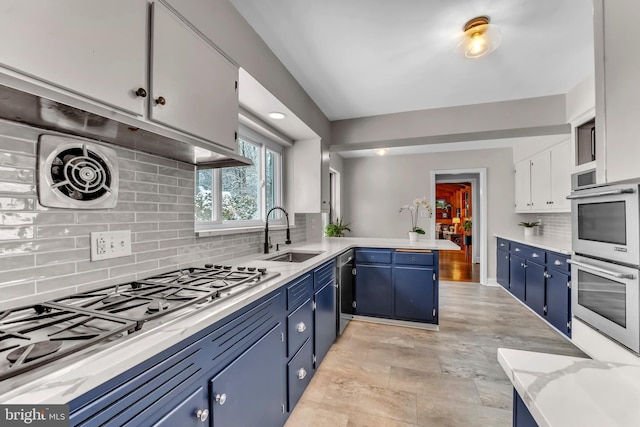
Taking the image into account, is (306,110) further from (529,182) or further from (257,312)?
(529,182)

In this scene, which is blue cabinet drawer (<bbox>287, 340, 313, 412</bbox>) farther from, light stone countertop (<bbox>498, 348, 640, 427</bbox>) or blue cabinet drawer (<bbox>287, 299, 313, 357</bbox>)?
light stone countertop (<bbox>498, 348, 640, 427</bbox>)

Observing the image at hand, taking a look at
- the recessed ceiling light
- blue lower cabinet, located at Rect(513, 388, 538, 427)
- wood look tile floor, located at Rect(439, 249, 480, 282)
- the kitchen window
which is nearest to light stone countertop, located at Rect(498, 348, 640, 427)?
blue lower cabinet, located at Rect(513, 388, 538, 427)

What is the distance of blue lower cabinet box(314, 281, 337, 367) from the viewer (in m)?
2.03

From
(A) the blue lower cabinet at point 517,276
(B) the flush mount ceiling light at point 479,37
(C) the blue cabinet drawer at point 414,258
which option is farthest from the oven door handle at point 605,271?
(B) the flush mount ceiling light at point 479,37

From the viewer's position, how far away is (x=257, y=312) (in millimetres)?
1220

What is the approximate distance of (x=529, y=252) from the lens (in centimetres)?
343

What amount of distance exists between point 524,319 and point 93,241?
4140 mm

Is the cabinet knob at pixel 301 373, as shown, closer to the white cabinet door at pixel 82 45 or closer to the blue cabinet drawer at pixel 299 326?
the blue cabinet drawer at pixel 299 326

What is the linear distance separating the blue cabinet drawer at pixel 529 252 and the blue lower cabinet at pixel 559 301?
0.21m

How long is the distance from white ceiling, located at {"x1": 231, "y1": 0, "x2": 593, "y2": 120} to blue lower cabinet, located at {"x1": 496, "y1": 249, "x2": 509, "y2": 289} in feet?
8.20

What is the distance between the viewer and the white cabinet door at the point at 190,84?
42.3 inches

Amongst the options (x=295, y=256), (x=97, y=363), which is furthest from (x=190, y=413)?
(x=295, y=256)

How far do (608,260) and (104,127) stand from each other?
10.2 ft

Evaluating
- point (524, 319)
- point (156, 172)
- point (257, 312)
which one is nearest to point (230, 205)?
point (156, 172)
